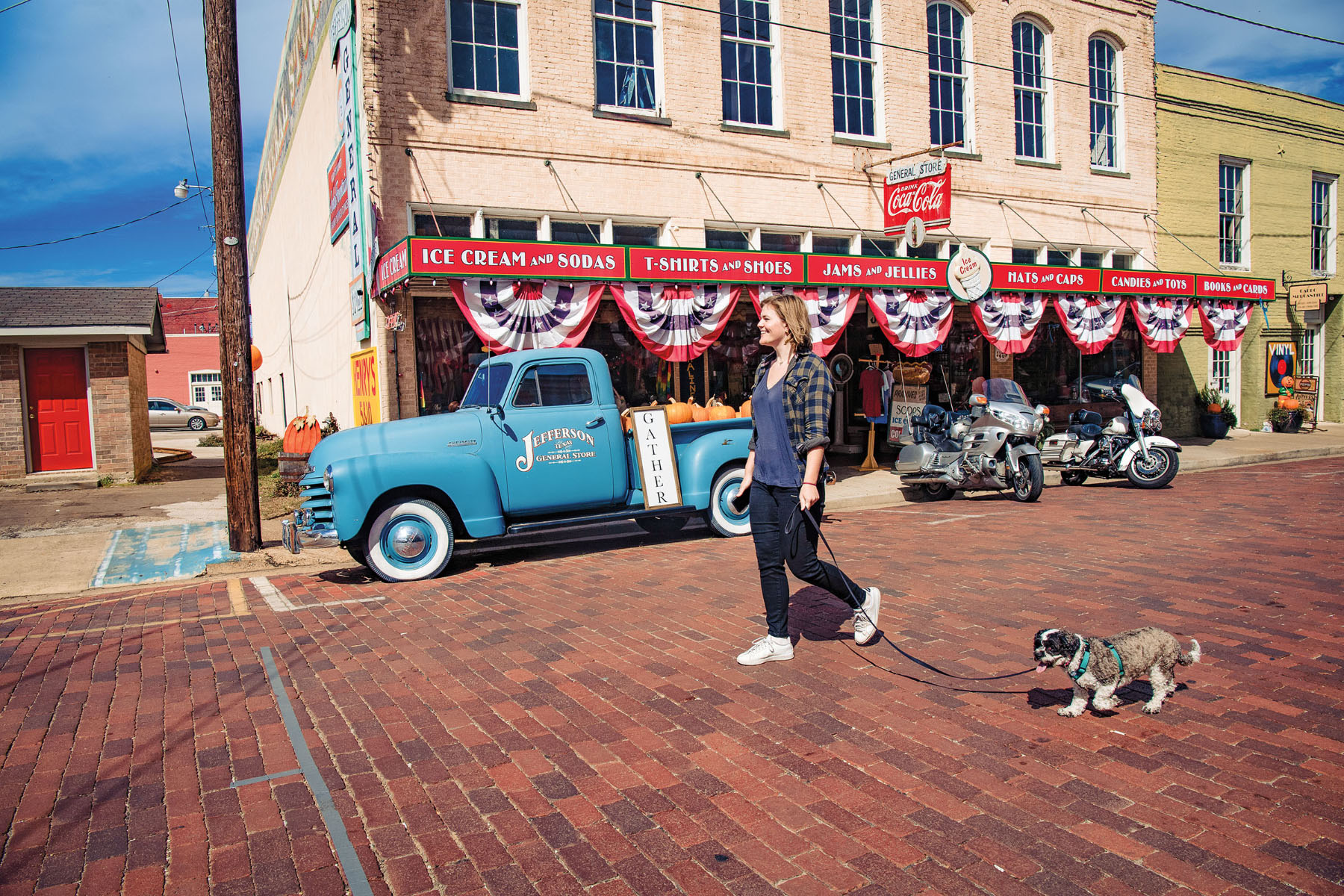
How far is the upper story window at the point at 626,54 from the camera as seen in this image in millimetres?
13898

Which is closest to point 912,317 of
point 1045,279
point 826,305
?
point 826,305

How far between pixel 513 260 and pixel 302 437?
18.4 ft

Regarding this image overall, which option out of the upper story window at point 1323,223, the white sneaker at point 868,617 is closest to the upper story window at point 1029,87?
the upper story window at point 1323,223

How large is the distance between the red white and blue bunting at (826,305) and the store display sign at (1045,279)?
285 cm

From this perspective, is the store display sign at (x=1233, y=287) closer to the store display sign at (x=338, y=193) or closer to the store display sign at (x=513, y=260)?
the store display sign at (x=513, y=260)

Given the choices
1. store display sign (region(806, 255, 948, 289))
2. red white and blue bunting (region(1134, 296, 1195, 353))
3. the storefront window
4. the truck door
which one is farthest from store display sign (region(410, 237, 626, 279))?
red white and blue bunting (region(1134, 296, 1195, 353))

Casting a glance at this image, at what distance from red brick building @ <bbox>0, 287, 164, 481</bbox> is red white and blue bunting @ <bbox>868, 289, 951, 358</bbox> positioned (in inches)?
513

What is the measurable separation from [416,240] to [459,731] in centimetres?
728

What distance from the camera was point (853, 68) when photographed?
16.2 m

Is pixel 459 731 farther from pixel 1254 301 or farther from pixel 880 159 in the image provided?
pixel 1254 301

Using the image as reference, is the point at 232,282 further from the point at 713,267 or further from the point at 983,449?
the point at 983,449

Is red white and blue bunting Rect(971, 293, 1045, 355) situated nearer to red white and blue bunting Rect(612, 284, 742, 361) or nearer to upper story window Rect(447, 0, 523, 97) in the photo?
red white and blue bunting Rect(612, 284, 742, 361)

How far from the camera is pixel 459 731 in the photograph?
4102mm

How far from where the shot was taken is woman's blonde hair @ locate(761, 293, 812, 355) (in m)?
4.71
